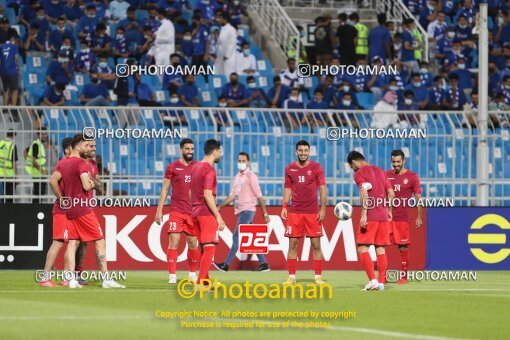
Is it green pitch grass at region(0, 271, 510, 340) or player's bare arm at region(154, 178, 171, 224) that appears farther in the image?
player's bare arm at region(154, 178, 171, 224)

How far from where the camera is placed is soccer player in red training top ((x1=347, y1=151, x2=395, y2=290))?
1966 cm

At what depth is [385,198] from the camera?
21.1 metres

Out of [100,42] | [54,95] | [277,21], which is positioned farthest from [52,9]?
[277,21]

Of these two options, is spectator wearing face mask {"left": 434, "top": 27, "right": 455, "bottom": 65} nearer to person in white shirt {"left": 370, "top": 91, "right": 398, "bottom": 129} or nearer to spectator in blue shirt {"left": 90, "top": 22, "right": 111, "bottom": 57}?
person in white shirt {"left": 370, "top": 91, "right": 398, "bottom": 129}

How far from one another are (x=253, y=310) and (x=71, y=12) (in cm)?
1816

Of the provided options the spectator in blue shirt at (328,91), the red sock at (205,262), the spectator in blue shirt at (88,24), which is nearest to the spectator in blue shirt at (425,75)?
the spectator in blue shirt at (328,91)

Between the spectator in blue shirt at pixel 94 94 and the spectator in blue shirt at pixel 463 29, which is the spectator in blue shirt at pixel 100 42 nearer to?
the spectator in blue shirt at pixel 94 94

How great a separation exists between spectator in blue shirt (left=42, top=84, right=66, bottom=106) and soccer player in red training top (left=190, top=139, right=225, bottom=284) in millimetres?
9921

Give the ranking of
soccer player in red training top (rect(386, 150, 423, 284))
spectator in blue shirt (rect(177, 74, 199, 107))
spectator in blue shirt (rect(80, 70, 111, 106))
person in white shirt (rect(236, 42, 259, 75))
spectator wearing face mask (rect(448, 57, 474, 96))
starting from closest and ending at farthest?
soccer player in red training top (rect(386, 150, 423, 284))
spectator in blue shirt (rect(80, 70, 111, 106))
spectator in blue shirt (rect(177, 74, 199, 107))
person in white shirt (rect(236, 42, 259, 75))
spectator wearing face mask (rect(448, 57, 474, 96))

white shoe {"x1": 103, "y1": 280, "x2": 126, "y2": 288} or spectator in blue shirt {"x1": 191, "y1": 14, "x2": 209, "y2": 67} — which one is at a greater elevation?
spectator in blue shirt {"x1": 191, "y1": 14, "x2": 209, "y2": 67}

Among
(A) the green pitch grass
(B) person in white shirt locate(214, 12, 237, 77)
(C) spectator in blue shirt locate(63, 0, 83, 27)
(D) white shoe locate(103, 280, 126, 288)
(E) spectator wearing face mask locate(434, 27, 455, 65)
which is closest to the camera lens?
(A) the green pitch grass

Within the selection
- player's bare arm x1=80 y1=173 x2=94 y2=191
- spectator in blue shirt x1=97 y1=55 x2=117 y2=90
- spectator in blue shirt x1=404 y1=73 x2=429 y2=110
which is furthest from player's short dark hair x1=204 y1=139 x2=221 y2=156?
spectator in blue shirt x1=404 y1=73 x2=429 y2=110

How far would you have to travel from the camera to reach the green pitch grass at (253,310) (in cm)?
1326

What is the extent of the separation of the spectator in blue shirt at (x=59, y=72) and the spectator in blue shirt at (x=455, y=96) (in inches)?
351
